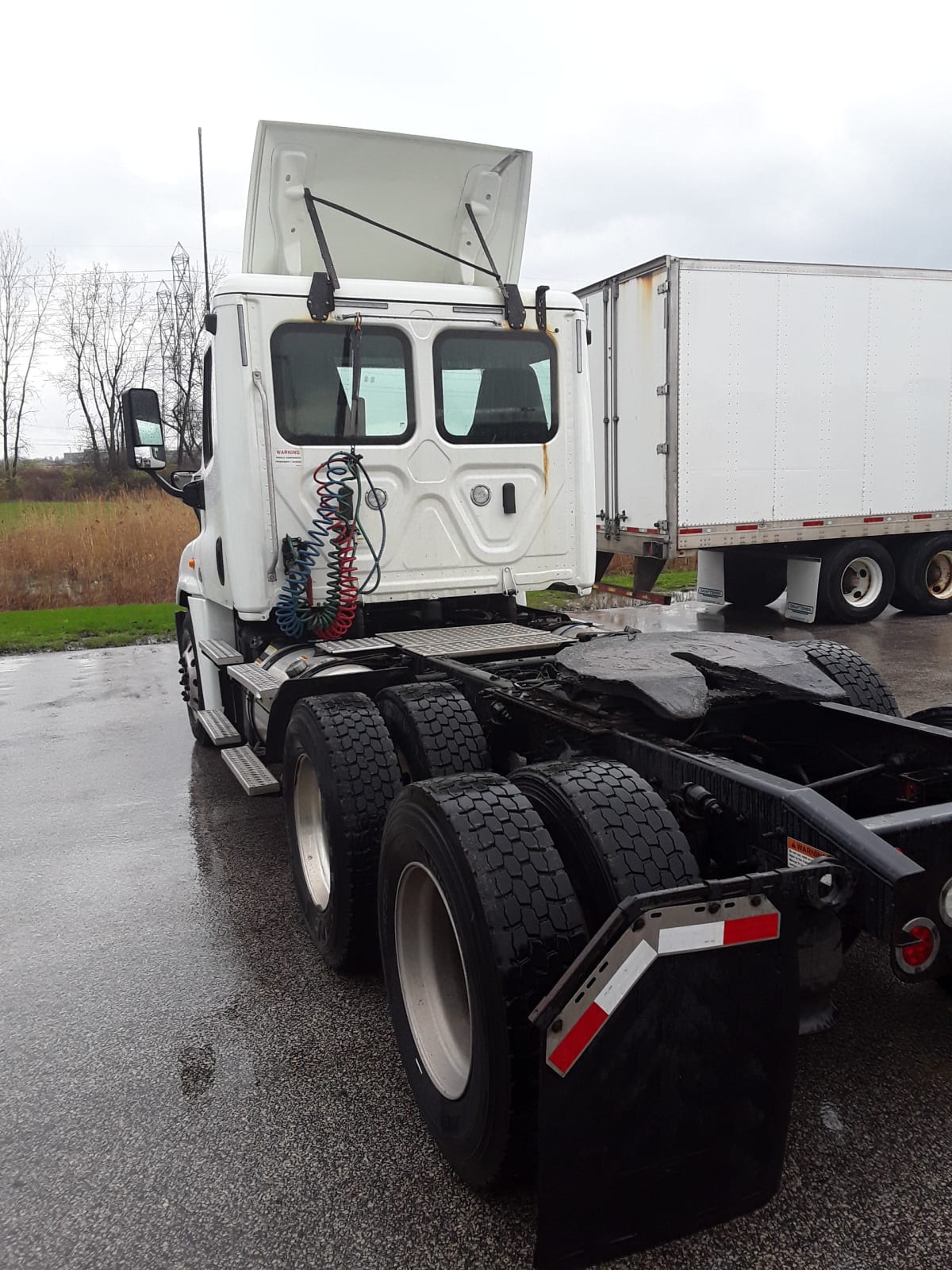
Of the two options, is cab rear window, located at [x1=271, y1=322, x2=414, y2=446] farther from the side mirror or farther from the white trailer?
the white trailer

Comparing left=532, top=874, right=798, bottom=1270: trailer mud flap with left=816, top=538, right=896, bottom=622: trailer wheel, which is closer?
left=532, top=874, right=798, bottom=1270: trailer mud flap

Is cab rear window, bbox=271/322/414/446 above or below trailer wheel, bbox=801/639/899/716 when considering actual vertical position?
above

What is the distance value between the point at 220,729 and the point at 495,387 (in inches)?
94.1

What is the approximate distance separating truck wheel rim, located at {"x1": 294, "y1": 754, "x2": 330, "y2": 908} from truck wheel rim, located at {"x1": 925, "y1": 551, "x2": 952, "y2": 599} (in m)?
11.1

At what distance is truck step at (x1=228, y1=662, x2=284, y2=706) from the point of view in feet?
13.7

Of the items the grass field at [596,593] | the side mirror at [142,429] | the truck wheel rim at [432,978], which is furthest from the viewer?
the grass field at [596,593]

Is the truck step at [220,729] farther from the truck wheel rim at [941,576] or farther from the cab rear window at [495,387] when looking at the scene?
the truck wheel rim at [941,576]

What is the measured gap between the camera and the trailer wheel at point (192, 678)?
672 cm

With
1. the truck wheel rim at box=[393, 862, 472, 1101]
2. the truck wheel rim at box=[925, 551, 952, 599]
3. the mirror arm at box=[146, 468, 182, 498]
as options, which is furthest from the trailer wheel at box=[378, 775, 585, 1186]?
the truck wheel rim at box=[925, 551, 952, 599]

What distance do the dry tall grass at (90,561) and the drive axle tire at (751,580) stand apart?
8.16 meters

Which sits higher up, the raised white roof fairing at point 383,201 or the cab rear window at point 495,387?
the raised white roof fairing at point 383,201

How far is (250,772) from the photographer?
436 centimetres

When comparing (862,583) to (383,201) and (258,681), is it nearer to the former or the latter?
(383,201)

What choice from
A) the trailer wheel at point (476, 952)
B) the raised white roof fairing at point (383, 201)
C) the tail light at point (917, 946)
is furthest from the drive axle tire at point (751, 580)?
the tail light at point (917, 946)
